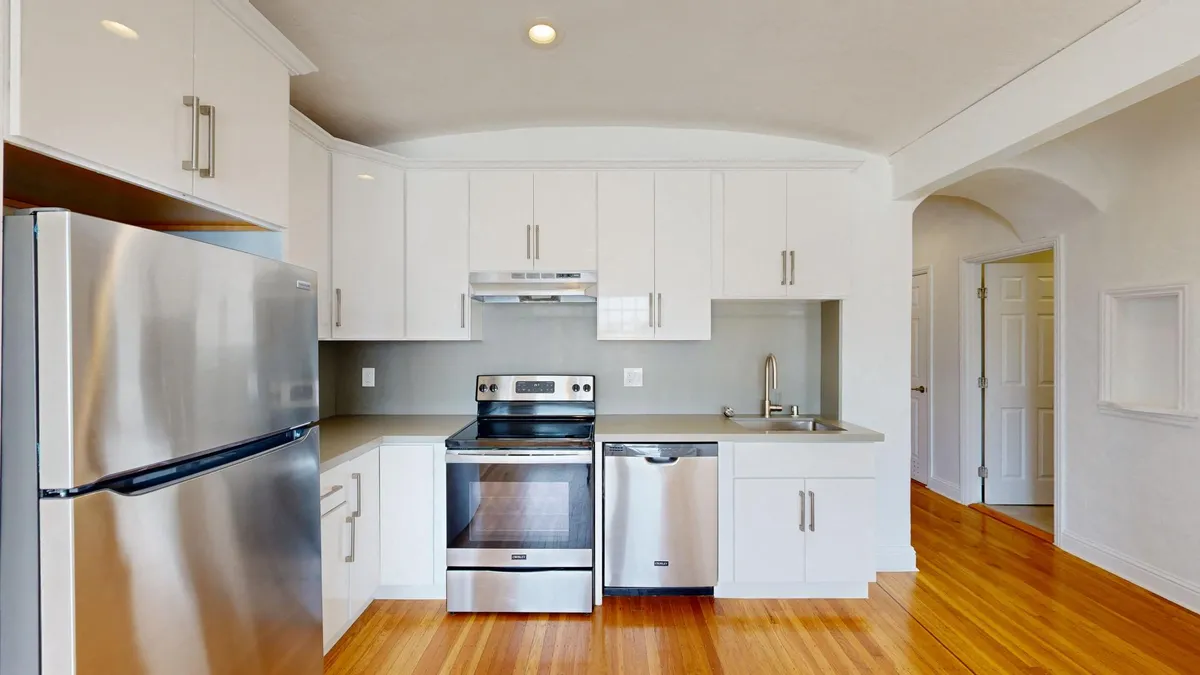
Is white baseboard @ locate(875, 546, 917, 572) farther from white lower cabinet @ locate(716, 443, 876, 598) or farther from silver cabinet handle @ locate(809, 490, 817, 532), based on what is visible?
silver cabinet handle @ locate(809, 490, 817, 532)

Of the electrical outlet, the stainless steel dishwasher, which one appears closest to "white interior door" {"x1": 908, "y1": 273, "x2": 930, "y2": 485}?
the electrical outlet

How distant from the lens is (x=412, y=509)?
258 centimetres

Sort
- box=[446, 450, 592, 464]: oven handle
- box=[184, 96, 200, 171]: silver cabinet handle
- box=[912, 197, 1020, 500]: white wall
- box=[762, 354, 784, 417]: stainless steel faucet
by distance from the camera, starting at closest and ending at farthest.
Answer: box=[184, 96, 200, 171]: silver cabinet handle
box=[446, 450, 592, 464]: oven handle
box=[762, 354, 784, 417]: stainless steel faucet
box=[912, 197, 1020, 500]: white wall

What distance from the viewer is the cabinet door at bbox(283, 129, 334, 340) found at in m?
2.31

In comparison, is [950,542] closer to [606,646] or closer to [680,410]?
[680,410]

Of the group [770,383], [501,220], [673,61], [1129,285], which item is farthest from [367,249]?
[1129,285]

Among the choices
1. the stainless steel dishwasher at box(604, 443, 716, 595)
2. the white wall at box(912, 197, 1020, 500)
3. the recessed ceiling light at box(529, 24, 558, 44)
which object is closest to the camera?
the recessed ceiling light at box(529, 24, 558, 44)

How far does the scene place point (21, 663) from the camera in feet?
2.97

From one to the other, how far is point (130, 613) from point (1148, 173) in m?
4.37

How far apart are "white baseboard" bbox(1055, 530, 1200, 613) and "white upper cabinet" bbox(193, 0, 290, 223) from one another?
4.21 m

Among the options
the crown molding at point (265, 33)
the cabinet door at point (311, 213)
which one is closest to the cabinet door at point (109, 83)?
the crown molding at point (265, 33)

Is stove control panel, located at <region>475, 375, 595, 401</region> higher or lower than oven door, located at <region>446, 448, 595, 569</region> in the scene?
higher

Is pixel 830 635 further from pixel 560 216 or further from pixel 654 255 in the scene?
pixel 560 216

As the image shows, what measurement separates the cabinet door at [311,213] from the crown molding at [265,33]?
1.82 feet
